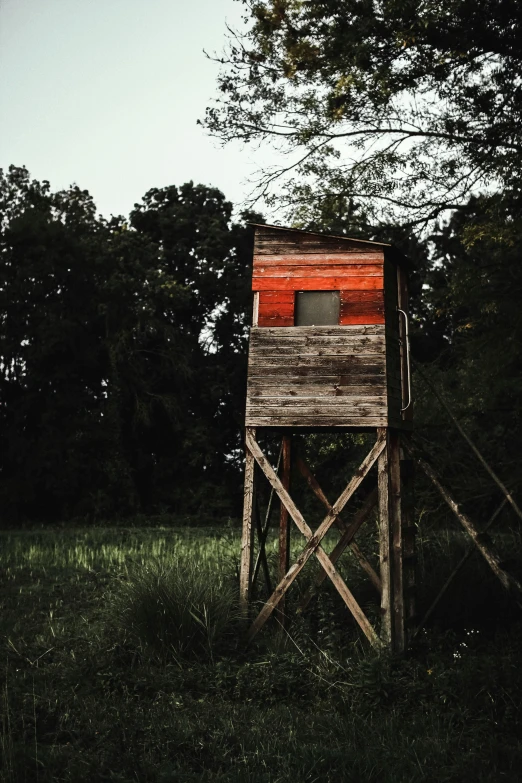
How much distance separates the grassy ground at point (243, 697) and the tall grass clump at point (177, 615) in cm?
3

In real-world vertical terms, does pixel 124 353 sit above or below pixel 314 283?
above

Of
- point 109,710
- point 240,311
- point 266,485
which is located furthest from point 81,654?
point 240,311

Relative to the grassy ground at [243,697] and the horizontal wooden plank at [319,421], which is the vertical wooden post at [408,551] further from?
the horizontal wooden plank at [319,421]

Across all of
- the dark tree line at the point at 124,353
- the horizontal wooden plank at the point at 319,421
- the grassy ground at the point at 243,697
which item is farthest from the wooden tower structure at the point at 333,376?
the dark tree line at the point at 124,353

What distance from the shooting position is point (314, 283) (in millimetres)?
11852

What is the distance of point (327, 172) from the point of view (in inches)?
656

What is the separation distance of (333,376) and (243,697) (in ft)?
14.2

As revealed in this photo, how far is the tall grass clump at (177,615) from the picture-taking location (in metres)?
10.5

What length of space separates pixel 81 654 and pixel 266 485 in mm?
23590

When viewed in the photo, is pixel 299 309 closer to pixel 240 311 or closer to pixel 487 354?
pixel 487 354

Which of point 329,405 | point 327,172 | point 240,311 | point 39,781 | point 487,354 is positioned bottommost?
point 39,781

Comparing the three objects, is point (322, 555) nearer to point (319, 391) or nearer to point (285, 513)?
point (285, 513)

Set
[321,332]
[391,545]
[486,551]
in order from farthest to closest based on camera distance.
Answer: [321,332], [391,545], [486,551]

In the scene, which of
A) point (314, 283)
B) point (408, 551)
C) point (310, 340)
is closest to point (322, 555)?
point (408, 551)
